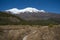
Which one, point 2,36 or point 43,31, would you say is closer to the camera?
point 43,31

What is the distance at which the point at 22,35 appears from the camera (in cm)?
2094

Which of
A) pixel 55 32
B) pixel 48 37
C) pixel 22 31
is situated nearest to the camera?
pixel 48 37

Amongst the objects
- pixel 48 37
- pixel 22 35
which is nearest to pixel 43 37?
pixel 48 37

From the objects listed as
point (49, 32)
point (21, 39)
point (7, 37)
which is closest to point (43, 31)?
point (49, 32)

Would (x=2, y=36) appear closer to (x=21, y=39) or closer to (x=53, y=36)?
(x=21, y=39)

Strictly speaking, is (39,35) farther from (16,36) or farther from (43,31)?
(16,36)

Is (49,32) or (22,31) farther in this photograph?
(22,31)

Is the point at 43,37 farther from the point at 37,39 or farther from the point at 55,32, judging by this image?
the point at 55,32

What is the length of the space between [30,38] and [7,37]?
144 inches

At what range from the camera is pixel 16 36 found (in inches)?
825

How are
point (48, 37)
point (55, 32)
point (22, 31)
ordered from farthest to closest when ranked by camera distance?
point (22, 31) < point (55, 32) < point (48, 37)

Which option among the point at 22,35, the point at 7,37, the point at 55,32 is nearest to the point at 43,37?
the point at 55,32

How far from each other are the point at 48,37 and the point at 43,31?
1.27m

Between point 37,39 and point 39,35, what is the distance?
1.83 ft
